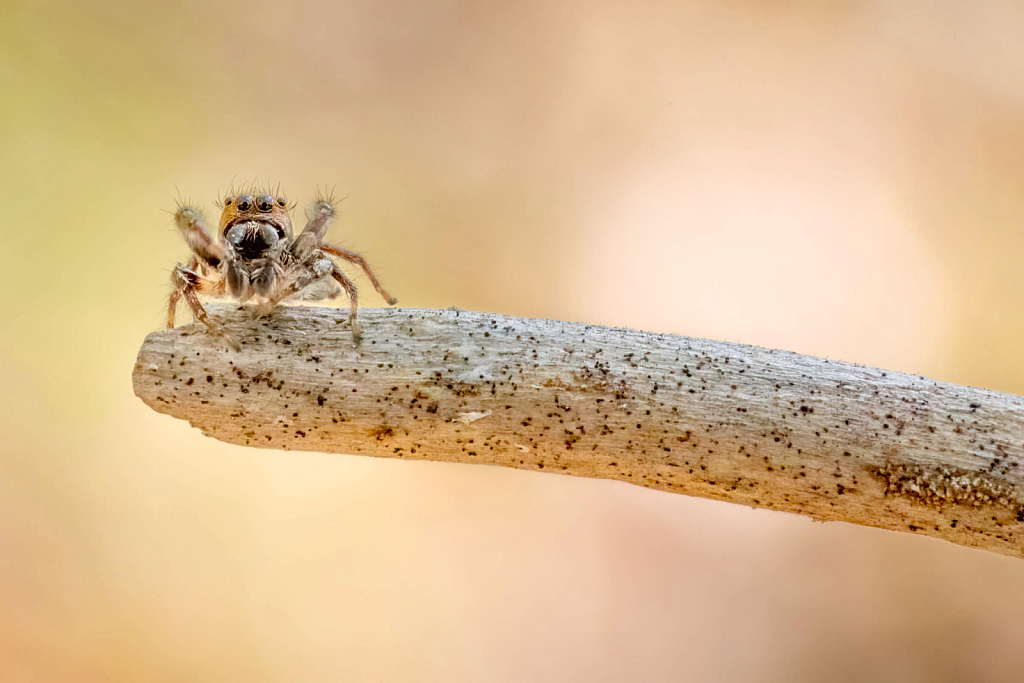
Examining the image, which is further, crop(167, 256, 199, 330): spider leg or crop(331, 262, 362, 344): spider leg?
crop(167, 256, 199, 330): spider leg

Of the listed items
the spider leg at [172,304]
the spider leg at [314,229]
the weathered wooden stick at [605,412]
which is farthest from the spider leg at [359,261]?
the spider leg at [172,304]

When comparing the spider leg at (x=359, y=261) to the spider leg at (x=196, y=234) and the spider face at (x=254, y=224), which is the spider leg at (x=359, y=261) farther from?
the spider leg at (x=196, y=234)

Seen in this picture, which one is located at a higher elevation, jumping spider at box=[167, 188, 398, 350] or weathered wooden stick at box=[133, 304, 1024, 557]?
jumping spider at box=[167, 188, 398, 350]

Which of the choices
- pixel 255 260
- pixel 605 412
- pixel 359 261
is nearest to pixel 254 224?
pixel 255 260

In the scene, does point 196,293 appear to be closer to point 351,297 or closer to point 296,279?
point 296,279

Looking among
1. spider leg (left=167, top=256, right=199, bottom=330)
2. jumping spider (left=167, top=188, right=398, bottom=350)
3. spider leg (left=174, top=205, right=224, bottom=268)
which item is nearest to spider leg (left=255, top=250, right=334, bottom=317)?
jumping spider (left=167, top=188, right=398, bottom=350)

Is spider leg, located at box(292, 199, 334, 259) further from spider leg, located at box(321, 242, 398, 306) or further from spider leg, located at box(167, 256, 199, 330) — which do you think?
spider leg, located at box(167, 256, 199, 330)

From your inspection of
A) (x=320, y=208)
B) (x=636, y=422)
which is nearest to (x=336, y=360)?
(x=320, y=208)

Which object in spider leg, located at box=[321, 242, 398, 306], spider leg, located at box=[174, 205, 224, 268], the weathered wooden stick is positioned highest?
spider leg, located at box=[321, 242, 398, 306]
